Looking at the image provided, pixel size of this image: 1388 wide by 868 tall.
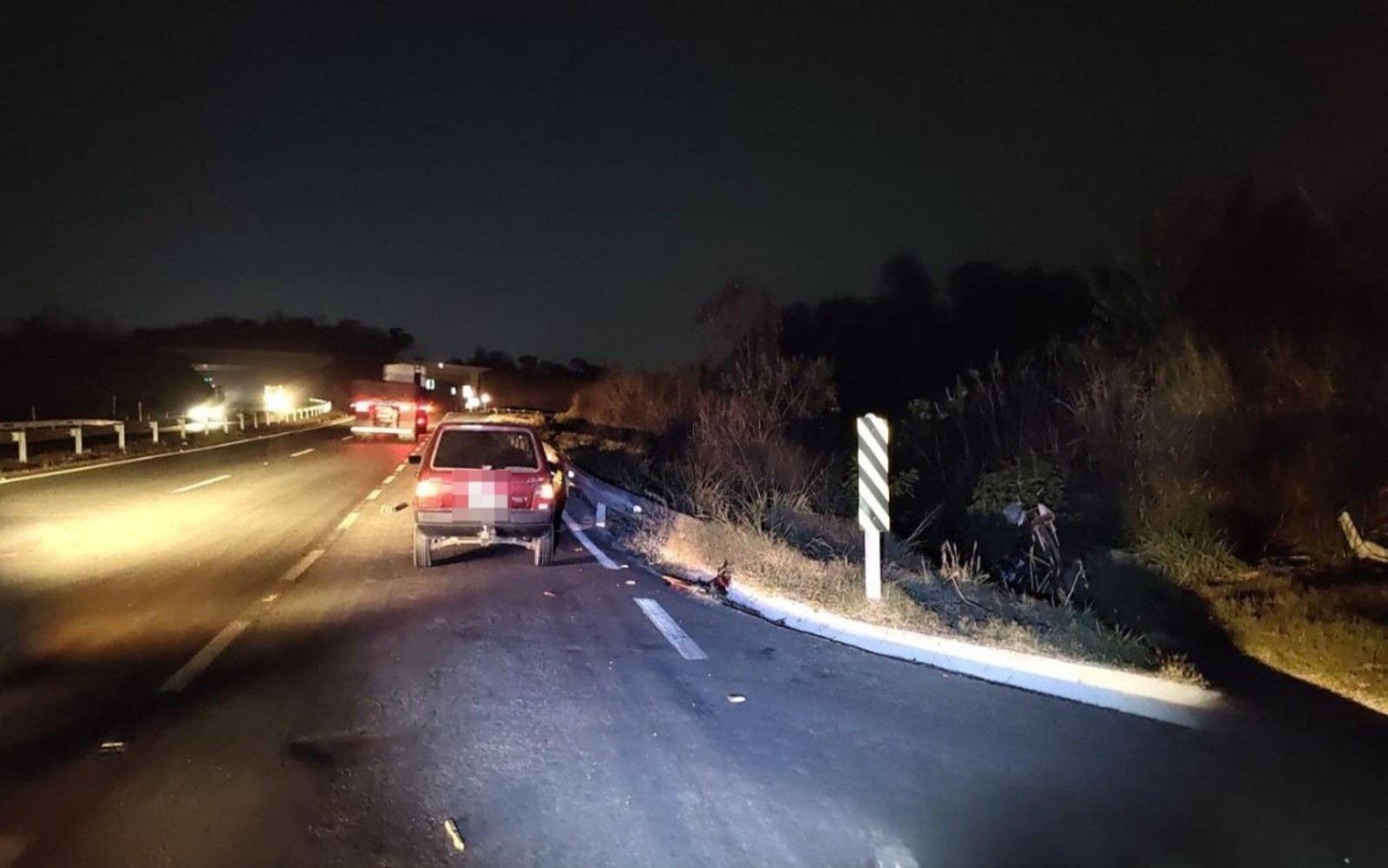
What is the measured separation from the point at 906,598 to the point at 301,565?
7436mm

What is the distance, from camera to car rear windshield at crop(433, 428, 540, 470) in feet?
44.0

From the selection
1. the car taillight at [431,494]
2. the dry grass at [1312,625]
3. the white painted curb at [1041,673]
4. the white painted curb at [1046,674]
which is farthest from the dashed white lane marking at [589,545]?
the dry grass at [1312,625]

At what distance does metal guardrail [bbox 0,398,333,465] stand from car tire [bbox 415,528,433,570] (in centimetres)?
1989

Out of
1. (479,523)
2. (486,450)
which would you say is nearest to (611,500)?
(486,450)

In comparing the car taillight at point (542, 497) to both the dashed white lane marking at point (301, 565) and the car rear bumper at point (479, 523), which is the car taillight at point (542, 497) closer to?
the car rear bumper at point (479, 523)

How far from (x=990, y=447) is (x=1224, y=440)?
7.14m

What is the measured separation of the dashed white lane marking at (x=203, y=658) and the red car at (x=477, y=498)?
306 cm

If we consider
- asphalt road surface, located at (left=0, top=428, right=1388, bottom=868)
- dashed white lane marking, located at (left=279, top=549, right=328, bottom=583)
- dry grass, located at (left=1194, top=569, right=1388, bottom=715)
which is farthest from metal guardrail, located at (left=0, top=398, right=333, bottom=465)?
dry grass, located at (left=1194, top=569, right=1388, bottom=715)

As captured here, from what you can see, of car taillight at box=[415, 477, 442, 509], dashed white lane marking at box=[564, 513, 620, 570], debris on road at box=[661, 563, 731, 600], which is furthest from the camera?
dashed white lane marking at box=[564, 513, 620, 570]

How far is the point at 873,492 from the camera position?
1080 centimetres

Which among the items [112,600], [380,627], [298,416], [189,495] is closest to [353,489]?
[189,495]

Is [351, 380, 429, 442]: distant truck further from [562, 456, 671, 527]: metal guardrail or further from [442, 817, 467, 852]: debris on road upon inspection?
[442, 817, 467, 852]: debris on road

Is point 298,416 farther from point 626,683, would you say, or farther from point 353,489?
point 626,683

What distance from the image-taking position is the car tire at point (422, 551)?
13233 millimetres
